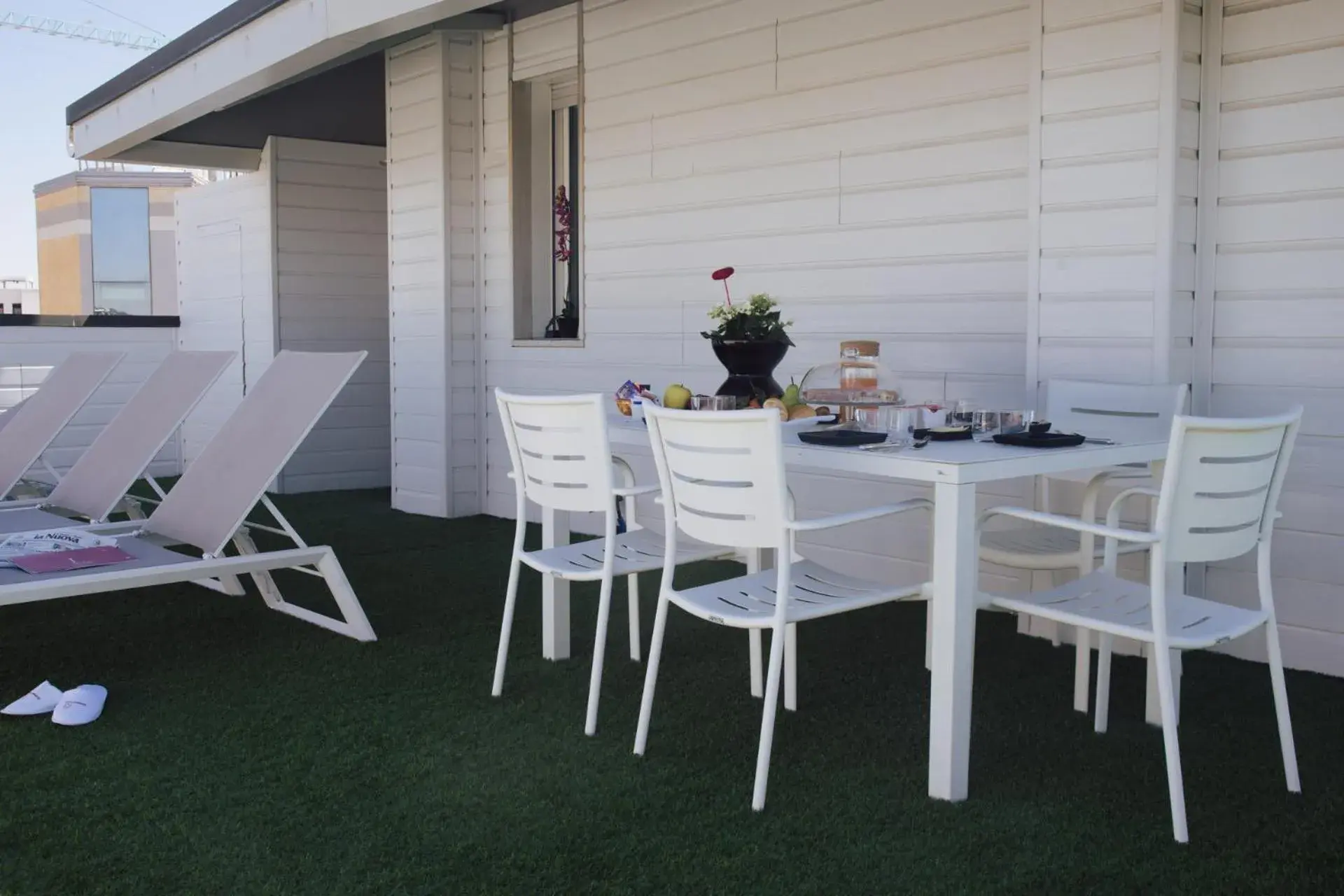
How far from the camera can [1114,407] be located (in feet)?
13.2

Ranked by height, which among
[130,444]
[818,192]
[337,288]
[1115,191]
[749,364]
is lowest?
[130,444]

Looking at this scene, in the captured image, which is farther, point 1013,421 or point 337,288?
point 337,288

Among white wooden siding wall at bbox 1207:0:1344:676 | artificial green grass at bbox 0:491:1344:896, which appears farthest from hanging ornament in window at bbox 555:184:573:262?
white wooden siding wall at bbox 1207:0:1344:676

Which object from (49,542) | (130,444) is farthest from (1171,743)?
(130,444)

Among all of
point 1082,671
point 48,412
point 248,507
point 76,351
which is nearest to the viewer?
point 1082,671

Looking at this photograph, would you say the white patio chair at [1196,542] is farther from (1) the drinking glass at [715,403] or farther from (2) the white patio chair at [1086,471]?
(1) the drinking glass at [715,403]

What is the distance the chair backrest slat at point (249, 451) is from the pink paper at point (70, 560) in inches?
13.1

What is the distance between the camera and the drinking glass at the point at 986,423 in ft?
11.8

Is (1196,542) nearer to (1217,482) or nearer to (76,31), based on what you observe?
(1217,482)

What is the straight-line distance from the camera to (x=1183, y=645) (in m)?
2.70

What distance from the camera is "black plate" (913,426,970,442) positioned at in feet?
11.0

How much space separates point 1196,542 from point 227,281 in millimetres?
8389

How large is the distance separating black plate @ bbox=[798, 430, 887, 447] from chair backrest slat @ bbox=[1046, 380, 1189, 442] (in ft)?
2.70

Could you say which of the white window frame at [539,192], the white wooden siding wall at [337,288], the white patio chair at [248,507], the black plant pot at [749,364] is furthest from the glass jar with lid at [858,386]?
the white wooden siding wall at [337,288]
